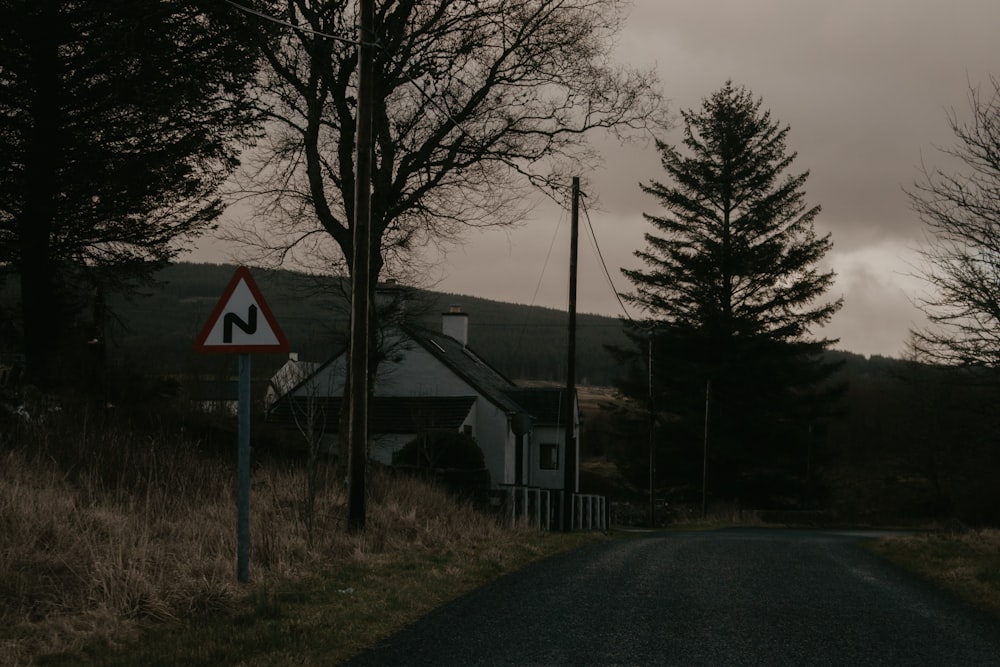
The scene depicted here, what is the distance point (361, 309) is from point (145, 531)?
5326mm

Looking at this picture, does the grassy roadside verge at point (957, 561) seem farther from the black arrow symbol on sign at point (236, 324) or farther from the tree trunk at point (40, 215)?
the tree trunk at point (40, 215)

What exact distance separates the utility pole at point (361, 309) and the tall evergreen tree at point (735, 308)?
116ft

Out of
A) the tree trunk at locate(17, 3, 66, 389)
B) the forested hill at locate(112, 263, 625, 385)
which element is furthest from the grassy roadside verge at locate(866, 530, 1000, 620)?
the forested hill at locate(112, 263, 625, 385)

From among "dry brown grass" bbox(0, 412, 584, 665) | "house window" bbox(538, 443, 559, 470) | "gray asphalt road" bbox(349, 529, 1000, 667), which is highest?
"dry brown grass" bbox(0, 412, 584, 665)

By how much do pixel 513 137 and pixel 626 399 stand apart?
3171 centimetres

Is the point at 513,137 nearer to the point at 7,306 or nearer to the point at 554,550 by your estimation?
the point at 554,550

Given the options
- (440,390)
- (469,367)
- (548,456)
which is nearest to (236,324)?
(440,390)

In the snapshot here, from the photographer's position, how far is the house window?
4906 centimetres

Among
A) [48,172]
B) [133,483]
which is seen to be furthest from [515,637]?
[48,172]

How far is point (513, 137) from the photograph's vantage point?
22.8 meters

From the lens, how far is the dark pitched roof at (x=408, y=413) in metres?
40.9

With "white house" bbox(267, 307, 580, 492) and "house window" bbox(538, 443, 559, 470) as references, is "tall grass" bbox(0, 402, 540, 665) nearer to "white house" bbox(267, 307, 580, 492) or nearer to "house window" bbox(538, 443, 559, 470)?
"white house" bbox(267, 307, 580, 492)

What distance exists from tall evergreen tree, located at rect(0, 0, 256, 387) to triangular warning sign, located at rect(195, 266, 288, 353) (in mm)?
12302

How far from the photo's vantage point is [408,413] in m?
42.4
